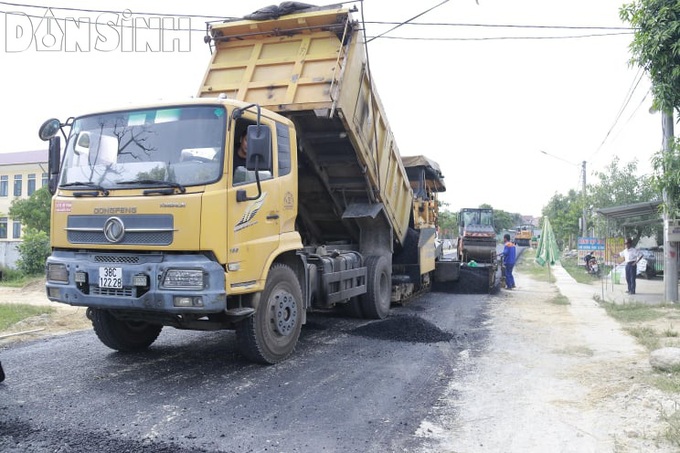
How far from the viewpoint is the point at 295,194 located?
632cm

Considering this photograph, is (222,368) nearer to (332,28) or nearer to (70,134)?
(70,134)

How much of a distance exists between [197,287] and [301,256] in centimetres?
180

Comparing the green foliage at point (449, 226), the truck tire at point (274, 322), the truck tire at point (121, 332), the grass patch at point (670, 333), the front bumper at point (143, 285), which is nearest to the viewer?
the front bumper at point (143, 285)

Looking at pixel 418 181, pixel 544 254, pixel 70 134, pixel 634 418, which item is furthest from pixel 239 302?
pixel 544 254

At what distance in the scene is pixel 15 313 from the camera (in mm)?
9516

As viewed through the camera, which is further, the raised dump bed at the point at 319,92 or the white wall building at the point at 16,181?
the white wall building at the point at 16,181

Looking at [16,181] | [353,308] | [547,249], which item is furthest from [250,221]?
[16,181]

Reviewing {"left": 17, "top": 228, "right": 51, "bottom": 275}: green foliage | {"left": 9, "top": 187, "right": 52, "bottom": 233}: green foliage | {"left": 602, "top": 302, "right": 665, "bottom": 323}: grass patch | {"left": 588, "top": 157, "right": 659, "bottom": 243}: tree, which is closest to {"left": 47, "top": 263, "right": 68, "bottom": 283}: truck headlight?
{"left": 602, "top": 302, "right": 665, "bottom": 323}: grass patch

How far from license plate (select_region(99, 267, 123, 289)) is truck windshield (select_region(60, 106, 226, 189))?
2.60ft

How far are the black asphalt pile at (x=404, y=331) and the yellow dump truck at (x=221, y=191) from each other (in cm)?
66

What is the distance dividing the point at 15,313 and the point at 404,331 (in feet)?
23.0

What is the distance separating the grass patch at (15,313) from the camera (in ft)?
28.2

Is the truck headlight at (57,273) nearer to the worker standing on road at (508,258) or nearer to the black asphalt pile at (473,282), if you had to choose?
the black asphalt pile at (473,282)

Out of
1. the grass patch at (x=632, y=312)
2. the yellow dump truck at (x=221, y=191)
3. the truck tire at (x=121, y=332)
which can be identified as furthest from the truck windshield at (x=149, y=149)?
the grass patch at (x=632, y=312)
